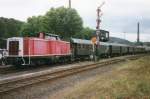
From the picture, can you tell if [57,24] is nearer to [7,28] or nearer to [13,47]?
[7,28]

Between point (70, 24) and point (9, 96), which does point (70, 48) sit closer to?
point (9, 96)

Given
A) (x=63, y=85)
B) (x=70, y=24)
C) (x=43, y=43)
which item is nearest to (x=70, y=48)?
(x=43, y=43)

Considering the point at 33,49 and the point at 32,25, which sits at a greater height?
the point at 32,25

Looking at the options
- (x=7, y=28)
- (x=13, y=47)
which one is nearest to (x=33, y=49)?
(x=13, y=47)

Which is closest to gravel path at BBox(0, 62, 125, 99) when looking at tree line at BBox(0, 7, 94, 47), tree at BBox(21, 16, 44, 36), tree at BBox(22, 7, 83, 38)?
tree line at BBox(0, 7, 94, 47)

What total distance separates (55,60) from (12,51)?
6.60m

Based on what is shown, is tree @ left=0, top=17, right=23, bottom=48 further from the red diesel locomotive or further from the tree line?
the red diesel locomotive

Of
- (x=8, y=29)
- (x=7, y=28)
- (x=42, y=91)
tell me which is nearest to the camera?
(x=42, y=91)

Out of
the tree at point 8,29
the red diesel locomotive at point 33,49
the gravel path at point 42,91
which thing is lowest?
the gravel path at point 42,91

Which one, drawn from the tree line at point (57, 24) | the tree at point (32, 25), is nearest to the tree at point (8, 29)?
the tree line at point (57, 24)

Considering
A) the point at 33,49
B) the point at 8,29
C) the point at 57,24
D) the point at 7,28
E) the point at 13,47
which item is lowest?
the point at 33,49

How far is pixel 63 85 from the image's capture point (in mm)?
18609

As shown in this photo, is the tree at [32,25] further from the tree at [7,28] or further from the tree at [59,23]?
the tree at [7,28]

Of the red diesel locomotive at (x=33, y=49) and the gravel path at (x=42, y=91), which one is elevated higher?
the red diesel locomotive at (x=33, y=49)
